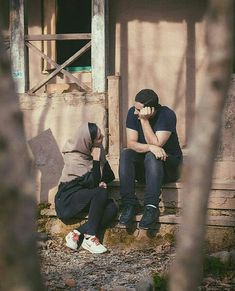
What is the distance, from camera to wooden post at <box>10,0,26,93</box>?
7008 millimetres

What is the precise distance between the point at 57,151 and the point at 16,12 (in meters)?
1.89

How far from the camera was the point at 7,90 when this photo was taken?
1201 millimetres

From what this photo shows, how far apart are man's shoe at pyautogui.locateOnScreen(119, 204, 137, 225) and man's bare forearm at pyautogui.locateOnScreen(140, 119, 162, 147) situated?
0.65m

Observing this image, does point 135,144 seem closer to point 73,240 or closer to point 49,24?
point 73,240

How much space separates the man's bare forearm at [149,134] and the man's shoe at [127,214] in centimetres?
65

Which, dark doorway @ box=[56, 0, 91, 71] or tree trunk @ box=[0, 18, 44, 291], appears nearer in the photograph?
tree trunk @ box=[0, 18, 44, 291]

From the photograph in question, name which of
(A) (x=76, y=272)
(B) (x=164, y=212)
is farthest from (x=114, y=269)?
(B) (x=164, y=212)

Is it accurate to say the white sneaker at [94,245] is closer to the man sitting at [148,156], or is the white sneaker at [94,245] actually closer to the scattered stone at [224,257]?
the man sitting at [148,156]

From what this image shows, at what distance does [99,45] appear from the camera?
6.82 metres

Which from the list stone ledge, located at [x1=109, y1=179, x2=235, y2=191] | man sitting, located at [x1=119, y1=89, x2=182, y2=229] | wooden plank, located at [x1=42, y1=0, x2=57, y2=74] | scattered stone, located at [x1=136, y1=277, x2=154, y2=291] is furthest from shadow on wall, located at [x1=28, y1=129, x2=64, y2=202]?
scattered stone, located at [x1=136, y1=277, x2=154, y2=291]

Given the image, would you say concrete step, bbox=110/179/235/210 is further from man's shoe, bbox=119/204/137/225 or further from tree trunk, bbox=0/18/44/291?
tree trunk, bbox=0/18/44/291

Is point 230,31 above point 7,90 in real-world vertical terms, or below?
above

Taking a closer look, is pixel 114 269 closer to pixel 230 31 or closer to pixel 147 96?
pixel 147 96

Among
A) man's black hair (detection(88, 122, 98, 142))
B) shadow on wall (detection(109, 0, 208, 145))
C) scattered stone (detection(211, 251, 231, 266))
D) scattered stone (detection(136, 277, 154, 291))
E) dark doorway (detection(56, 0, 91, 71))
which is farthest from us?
dark doorway (detection(56, 0, 91, 71))
